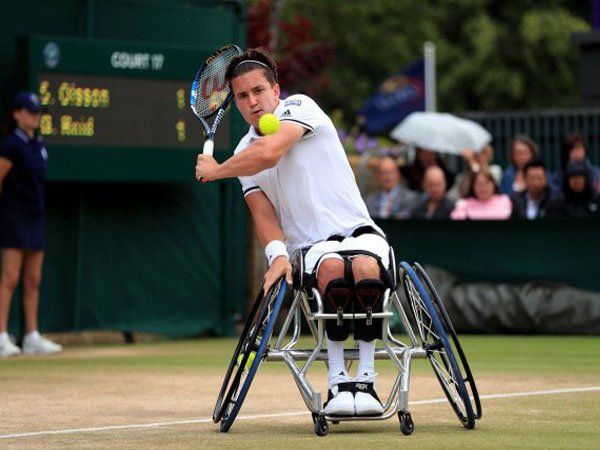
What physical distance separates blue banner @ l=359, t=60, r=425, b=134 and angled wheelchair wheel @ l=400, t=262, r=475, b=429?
765 inches

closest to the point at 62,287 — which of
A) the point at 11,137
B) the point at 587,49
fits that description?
the point at 11,137

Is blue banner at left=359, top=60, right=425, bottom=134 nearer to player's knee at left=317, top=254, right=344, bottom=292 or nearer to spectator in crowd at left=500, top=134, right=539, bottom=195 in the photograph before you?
spectator in crowd at left=500, top=134, right=539, bottom=195

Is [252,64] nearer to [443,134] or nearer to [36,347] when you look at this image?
[36,347]

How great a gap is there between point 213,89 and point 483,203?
8.11 meters

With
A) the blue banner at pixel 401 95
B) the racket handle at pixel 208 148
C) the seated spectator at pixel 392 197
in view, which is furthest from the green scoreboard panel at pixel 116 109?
the blue banner at pixel 401 95

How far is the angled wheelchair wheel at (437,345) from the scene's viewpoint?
7.89m

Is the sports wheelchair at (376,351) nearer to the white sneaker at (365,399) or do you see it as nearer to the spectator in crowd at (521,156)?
the white sneaker at (365,399)

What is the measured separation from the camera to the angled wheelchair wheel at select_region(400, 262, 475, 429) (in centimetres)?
789

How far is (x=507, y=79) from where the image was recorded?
42625mm

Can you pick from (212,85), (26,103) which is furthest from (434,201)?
(212,85)

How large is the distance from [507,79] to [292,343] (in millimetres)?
34899

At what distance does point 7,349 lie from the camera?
46.6 ft

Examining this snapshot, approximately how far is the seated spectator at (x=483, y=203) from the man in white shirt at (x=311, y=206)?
26.2ft

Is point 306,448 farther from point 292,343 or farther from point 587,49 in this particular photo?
point 587,49
